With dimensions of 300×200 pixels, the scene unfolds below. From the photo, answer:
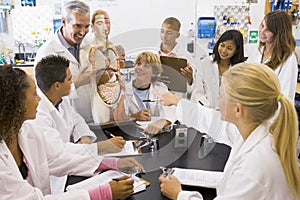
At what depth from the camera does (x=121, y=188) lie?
1.09m

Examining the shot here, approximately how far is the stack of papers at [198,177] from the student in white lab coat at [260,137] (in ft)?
0.42

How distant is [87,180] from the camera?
123 cm

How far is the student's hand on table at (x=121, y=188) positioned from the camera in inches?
42.3

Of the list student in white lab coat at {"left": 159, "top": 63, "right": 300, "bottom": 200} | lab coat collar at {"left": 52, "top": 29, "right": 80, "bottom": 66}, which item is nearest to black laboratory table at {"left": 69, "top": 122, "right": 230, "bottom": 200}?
student in white lab coat at {"left": 159, "top": 63, "right": 300, "bottom": 200}

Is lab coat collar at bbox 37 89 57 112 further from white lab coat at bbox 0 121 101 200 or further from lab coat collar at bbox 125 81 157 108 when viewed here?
lab coat collar at bbox 125 81 157 108

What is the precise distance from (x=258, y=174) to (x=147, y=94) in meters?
0.92

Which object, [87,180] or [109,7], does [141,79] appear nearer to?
[87,180]

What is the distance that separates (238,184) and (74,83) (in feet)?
3.87

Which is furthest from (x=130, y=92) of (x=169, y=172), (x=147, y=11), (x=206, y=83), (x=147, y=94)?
(x=147, y=11)

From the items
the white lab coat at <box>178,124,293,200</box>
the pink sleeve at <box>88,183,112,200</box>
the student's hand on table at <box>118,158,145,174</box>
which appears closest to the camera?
the white lab coat at <box>178,124,293,200</box>

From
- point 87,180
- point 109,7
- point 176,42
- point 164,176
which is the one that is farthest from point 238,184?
point 109,7

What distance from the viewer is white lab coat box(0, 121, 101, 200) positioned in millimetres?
920

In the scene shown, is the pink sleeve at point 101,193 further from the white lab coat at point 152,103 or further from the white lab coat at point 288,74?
the white lab coat at point 288,74

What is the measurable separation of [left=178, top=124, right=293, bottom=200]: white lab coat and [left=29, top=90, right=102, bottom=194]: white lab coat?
2.14ft
